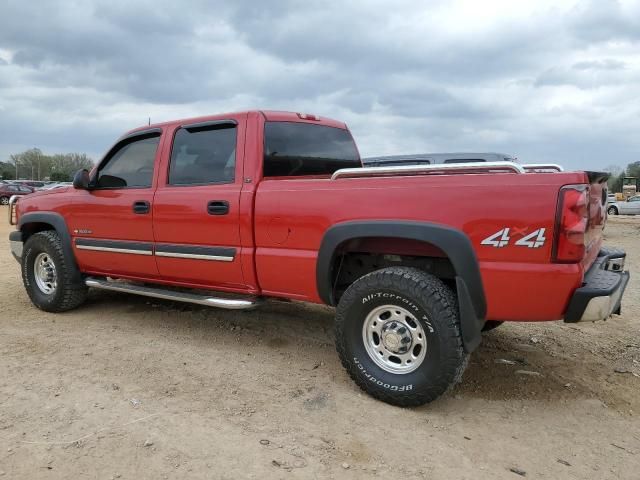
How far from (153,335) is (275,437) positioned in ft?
7.21

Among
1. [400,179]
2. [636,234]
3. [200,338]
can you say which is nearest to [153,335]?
[200,338]

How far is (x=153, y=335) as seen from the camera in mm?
4676

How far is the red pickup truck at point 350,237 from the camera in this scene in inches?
115

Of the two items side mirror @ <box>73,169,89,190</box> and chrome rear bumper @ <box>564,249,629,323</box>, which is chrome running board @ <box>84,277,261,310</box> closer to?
side mirror @ <box>73,169,89,190</box>

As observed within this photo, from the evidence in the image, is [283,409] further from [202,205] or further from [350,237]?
[202,205]

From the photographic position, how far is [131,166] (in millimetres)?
4902

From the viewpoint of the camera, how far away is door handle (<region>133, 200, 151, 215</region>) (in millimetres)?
4535

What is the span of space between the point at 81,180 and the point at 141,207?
852 mm

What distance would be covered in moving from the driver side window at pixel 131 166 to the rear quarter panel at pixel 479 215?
168cm

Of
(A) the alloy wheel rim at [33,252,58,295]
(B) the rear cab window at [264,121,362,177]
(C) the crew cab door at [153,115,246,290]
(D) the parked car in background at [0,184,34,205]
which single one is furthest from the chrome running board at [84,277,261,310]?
(D) the parked car in background at [0,184,34,205]

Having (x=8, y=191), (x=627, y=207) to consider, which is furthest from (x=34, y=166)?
(x=627, y=207)

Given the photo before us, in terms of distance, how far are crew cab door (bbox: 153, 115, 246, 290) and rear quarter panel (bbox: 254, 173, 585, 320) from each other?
576mm

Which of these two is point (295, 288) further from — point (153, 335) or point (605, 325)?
point (605, 325)

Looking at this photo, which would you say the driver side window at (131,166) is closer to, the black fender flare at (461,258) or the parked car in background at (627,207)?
the black fender flare at (461,258)
